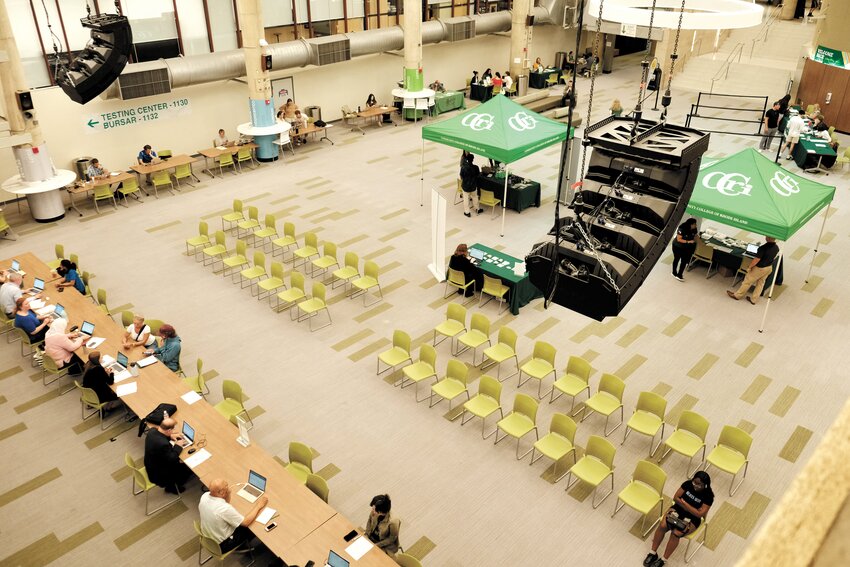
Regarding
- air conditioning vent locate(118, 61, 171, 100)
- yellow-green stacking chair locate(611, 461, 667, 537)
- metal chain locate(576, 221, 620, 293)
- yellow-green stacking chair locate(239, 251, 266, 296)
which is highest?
metal chain locate(576, 221, 620, 293)

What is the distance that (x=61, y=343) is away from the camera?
941 cm

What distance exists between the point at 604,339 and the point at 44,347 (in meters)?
8.88

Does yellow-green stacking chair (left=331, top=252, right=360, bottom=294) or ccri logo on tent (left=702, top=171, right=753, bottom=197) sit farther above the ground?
ccri logo on tent (left=702, top=171, right=753, bottom=197)

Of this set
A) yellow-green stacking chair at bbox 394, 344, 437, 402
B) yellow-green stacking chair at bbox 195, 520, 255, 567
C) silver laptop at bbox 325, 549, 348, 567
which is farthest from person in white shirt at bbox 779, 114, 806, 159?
yellow-green stacking chair at bbox 195, 520, 255, 567

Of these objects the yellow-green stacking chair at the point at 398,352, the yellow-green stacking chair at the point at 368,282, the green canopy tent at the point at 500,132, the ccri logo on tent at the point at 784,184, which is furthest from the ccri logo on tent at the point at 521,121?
the yellow-green stacking chair at the point at 398,352

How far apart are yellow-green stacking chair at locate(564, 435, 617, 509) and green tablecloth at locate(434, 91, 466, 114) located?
56.9 ft

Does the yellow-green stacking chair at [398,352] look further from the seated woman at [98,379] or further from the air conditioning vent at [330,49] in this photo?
the air conditioning vent at [330,49]

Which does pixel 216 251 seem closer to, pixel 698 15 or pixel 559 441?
pixel 559 441

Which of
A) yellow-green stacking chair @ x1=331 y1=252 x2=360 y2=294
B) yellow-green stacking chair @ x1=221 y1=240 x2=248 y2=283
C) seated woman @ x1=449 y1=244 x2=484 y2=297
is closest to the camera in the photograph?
seated woman @ x1=449 y1=244 x2=484 y2=297

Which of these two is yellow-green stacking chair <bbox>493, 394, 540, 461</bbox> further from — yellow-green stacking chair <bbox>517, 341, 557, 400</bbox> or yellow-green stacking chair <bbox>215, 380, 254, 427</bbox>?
yellow-green stacking chair <bbox>215, 380, 254, 427</bbox>

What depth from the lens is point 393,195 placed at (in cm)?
1664

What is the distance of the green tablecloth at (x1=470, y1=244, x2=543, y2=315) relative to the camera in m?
11.5

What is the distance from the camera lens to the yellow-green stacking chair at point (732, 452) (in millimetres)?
7855

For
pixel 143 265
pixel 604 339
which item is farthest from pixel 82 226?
pixel 604 339
